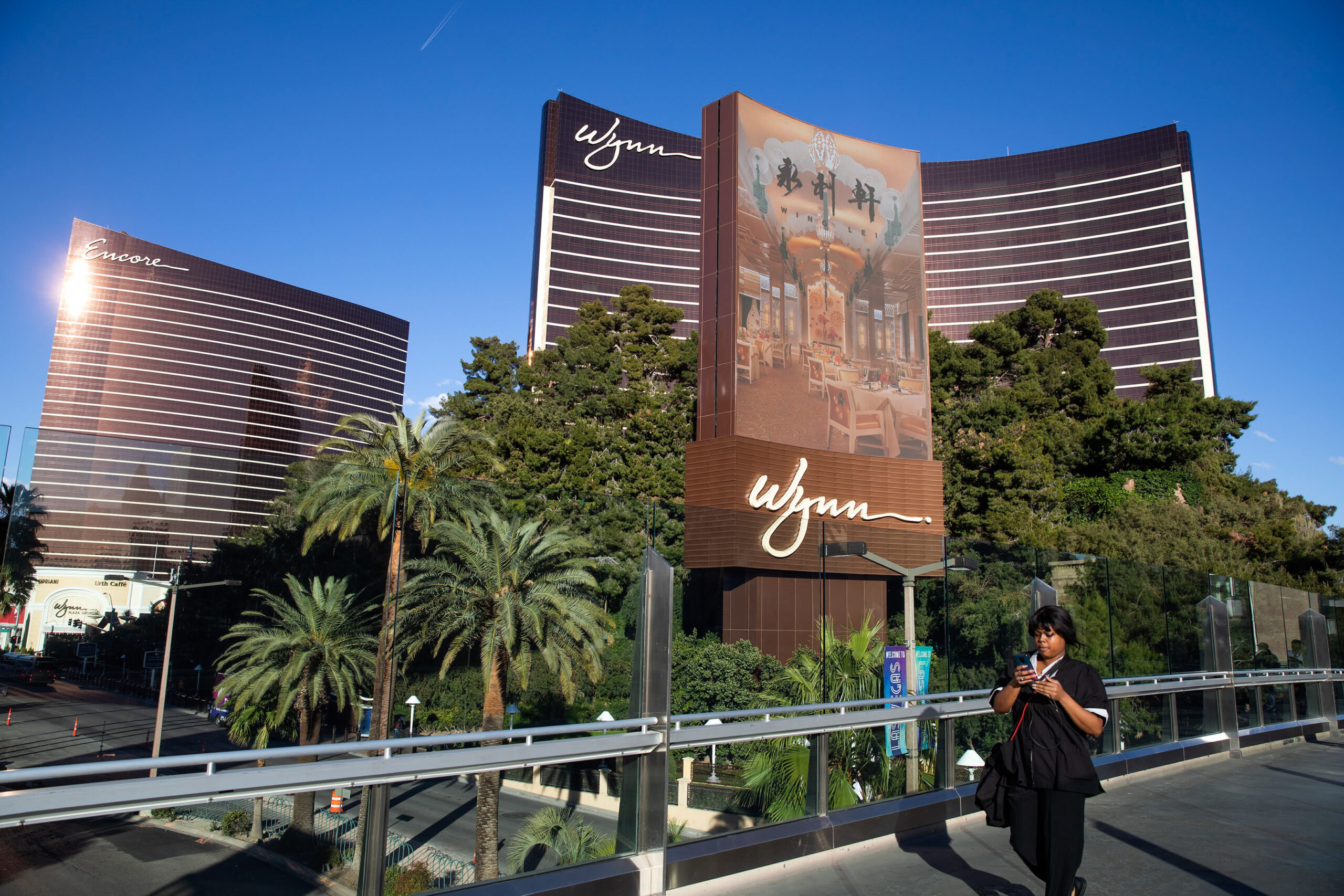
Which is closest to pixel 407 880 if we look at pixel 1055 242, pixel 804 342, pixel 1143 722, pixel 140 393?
pixel 1143 722

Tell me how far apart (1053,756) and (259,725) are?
4296mm

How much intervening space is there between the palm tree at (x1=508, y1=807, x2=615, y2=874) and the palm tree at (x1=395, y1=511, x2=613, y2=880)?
0.60 m

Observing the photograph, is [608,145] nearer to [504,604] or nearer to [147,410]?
[147,410]

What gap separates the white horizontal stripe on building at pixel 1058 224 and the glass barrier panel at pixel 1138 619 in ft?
293

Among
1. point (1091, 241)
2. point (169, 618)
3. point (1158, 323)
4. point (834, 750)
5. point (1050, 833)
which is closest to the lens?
point (1050, 833)

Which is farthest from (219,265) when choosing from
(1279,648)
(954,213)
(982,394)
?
(1279,648)

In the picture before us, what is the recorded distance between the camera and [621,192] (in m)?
102

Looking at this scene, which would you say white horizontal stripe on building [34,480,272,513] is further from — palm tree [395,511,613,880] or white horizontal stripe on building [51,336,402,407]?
white horizontal stripe on building [51,336,402,407]

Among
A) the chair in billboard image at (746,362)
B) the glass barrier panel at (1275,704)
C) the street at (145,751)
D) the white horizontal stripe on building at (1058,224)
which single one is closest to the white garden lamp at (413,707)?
the street at (145,751)

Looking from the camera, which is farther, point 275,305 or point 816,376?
point 275,305

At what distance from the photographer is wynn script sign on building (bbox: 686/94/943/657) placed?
87.6 feet

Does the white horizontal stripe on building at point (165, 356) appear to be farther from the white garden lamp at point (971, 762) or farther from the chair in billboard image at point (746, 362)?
the white garden lamp at point (971, 762)

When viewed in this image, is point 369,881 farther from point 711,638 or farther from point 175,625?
point 711,638

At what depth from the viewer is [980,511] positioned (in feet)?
139
